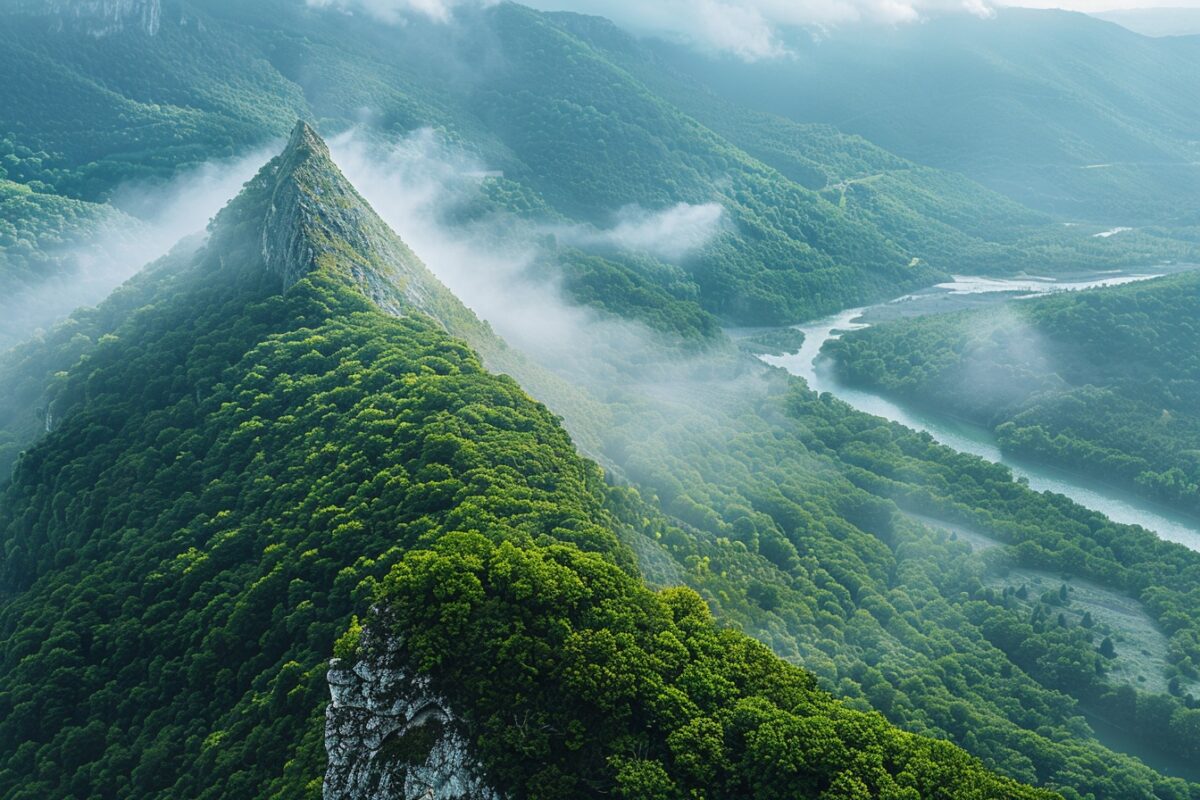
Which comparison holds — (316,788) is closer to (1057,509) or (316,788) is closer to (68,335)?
(68,335)

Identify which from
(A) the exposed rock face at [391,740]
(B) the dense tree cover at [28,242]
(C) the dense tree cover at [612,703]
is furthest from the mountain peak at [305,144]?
(B) the dense tree cover at [28,242]

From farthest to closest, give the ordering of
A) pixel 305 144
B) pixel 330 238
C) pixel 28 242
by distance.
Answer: pixel 28 242 < pixel 305 144 < pixel 330 238

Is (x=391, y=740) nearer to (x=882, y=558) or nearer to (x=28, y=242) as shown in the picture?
(x=882, y=558)

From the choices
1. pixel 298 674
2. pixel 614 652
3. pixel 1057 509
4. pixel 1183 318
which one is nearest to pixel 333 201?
pixel 298 674

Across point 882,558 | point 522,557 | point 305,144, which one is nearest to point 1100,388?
point 882,558

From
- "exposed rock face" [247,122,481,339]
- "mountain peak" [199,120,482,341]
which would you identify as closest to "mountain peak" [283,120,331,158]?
"exposed rock face" [247,122,481,339]

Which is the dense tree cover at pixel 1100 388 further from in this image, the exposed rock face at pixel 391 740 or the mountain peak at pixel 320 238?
the exposed rock face at pixel 391 740

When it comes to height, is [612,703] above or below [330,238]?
below
